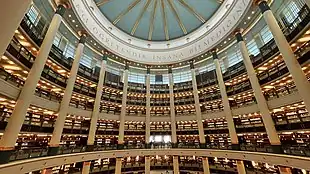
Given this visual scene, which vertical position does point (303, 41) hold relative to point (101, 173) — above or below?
above

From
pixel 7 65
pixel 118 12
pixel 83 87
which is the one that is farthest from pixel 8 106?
pixel 118 12

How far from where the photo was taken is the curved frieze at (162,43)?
67.1ft

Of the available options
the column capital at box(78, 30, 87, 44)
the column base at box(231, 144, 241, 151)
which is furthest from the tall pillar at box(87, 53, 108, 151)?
the column base at box(231, 144, 241, 151)

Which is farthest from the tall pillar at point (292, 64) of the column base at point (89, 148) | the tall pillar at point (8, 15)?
the column base at point (89, 148)

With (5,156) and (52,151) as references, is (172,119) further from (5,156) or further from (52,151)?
(5,156)

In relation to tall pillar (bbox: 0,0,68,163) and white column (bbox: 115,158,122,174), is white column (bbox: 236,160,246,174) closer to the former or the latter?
white column (bbox: 115,158,122,174)

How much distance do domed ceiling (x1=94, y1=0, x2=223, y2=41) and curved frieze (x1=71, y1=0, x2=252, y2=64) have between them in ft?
3.26

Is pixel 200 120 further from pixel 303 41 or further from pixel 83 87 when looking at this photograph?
pixel 83 87

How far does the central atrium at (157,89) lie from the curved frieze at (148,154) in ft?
0.30

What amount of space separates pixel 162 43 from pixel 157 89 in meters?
9.12

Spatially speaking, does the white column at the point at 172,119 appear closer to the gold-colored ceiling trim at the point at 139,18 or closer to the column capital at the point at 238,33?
the gold-colored ceiling trim at the point at 139,18

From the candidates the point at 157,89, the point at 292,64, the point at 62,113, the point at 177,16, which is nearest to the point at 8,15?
the point at 292,64

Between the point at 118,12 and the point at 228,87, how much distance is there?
20814 millimetres

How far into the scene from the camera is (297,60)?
43.4 feet
